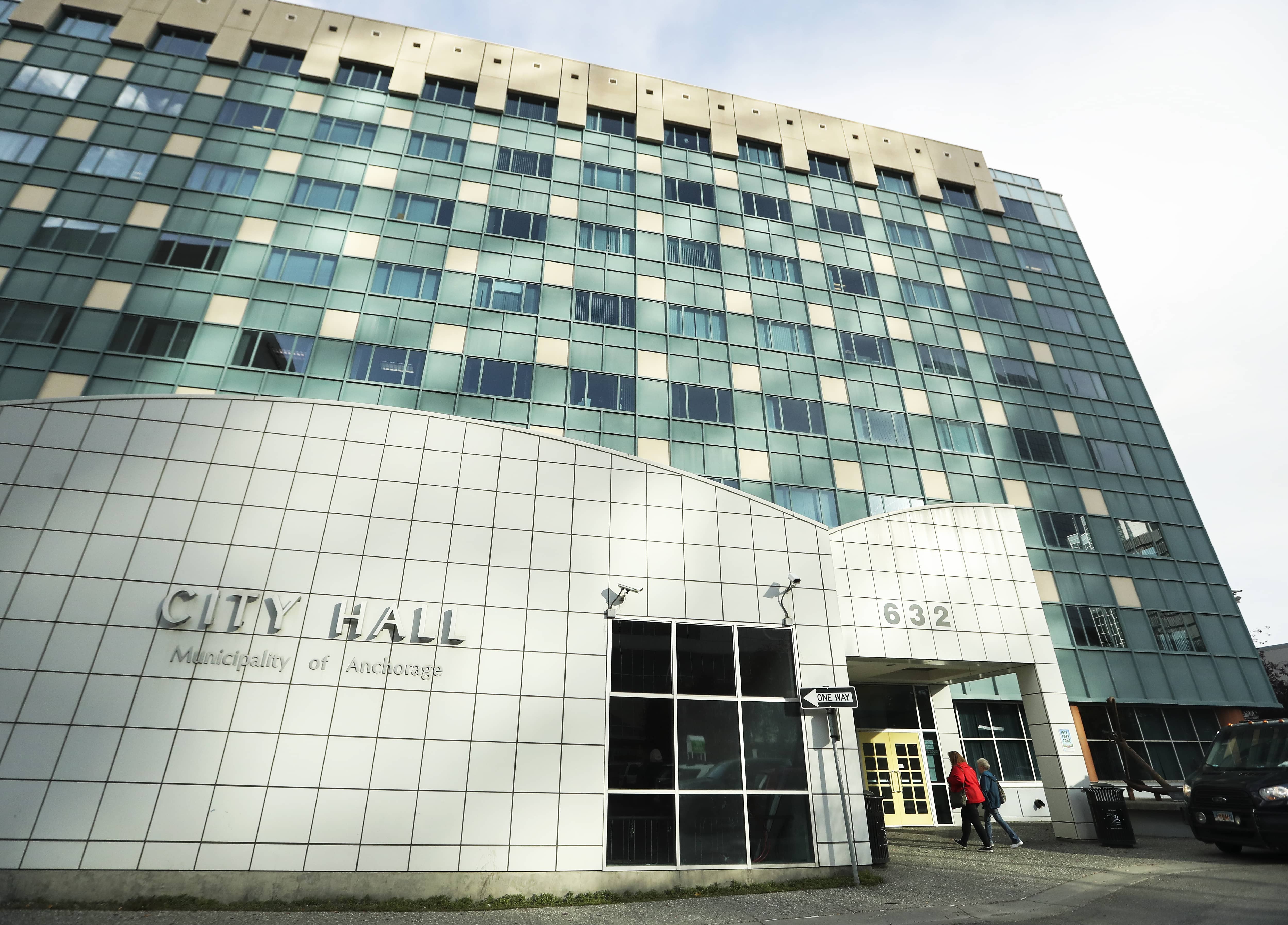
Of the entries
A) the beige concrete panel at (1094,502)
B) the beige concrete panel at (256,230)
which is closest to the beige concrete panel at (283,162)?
the beige concrete panel at (256,230)

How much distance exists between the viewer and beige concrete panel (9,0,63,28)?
31.2 m

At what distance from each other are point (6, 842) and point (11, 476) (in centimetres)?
659

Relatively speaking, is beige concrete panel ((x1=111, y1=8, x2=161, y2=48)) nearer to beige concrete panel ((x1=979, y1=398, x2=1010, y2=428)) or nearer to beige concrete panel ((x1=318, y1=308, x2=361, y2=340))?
beige concrete panel ((x1=318, y1=308, x2=361, y2=340))

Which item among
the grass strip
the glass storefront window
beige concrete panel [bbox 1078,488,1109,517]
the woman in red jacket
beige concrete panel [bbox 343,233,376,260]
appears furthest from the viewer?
beige concrete panel [bbox 1078,488,1109,517]

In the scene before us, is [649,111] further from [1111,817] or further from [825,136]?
[1111,817]

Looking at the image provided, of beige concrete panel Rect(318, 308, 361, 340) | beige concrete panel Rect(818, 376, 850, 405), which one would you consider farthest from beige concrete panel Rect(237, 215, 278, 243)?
beige concrete panel Rect(818, 376, 850, 405)

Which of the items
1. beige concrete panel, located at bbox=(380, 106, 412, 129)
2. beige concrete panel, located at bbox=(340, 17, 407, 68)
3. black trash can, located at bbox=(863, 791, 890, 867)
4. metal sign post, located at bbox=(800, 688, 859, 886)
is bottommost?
black trash can, located at bbox=(863, 791, 890, 867)

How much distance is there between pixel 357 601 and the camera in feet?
41.3

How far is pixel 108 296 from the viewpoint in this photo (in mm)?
25516

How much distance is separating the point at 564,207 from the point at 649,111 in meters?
9.74

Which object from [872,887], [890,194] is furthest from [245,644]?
[890,194]

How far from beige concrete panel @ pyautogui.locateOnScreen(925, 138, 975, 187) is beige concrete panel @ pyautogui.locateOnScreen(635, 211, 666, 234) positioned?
65.8 feet

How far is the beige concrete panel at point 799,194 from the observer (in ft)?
123

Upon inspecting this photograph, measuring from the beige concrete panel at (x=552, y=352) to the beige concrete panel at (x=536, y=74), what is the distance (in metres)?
16.8
